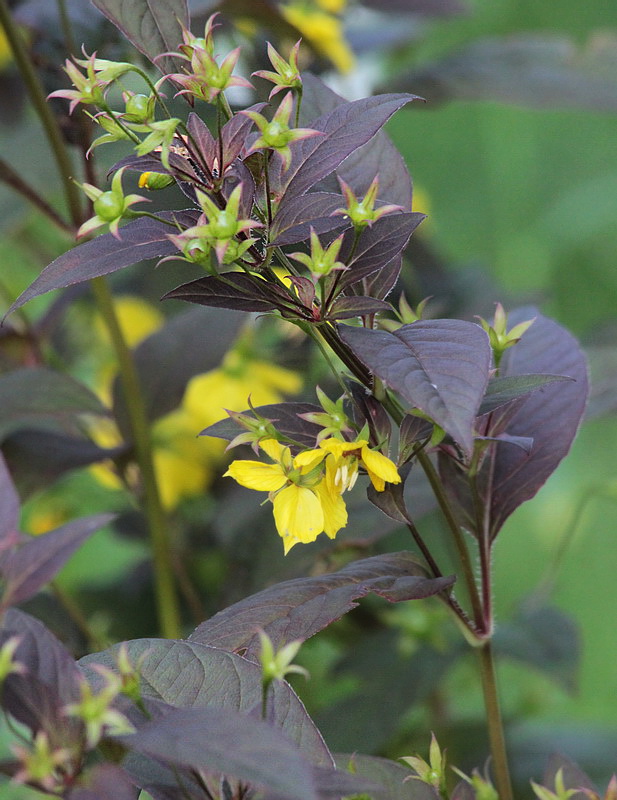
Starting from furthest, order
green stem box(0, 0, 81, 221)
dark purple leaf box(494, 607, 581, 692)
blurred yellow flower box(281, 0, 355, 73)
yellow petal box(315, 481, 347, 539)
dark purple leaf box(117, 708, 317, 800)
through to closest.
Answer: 1. blurred yellow flower box(281, 0, 355, 73)
2. dark purple leaf box(494, 607, 581, 692)
3. green stem box(0, 0, 81, 221)
4. yellow petal box(315, 481, 347, 539)
5. dark purple leaf box(117, 708, 317, 800)

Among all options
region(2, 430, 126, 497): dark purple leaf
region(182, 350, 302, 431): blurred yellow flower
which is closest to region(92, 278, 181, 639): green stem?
region(2, 430, 126, 497): dark purple leaf

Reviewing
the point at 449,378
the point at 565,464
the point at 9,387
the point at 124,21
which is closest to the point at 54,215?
the point at 9,387

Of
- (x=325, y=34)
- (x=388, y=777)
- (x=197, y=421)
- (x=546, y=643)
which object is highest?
(x=325, y=34)

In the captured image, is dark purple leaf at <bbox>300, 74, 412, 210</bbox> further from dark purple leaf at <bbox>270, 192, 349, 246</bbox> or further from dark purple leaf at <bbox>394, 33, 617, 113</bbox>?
dark purple leaf at <bbox>394, 33, 617, 113</bbox>

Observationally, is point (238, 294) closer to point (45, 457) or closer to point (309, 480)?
point (309, 480)

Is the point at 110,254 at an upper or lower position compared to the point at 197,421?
upper

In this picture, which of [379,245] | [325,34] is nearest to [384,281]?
[379,245]

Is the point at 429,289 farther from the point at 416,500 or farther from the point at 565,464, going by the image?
the point at 565,464

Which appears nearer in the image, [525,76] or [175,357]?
[175,357]

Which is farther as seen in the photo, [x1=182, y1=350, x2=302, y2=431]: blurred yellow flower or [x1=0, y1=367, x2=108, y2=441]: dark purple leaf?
[x1=182, y1=350, x2=302, y2=431]: blurred yellow flower
